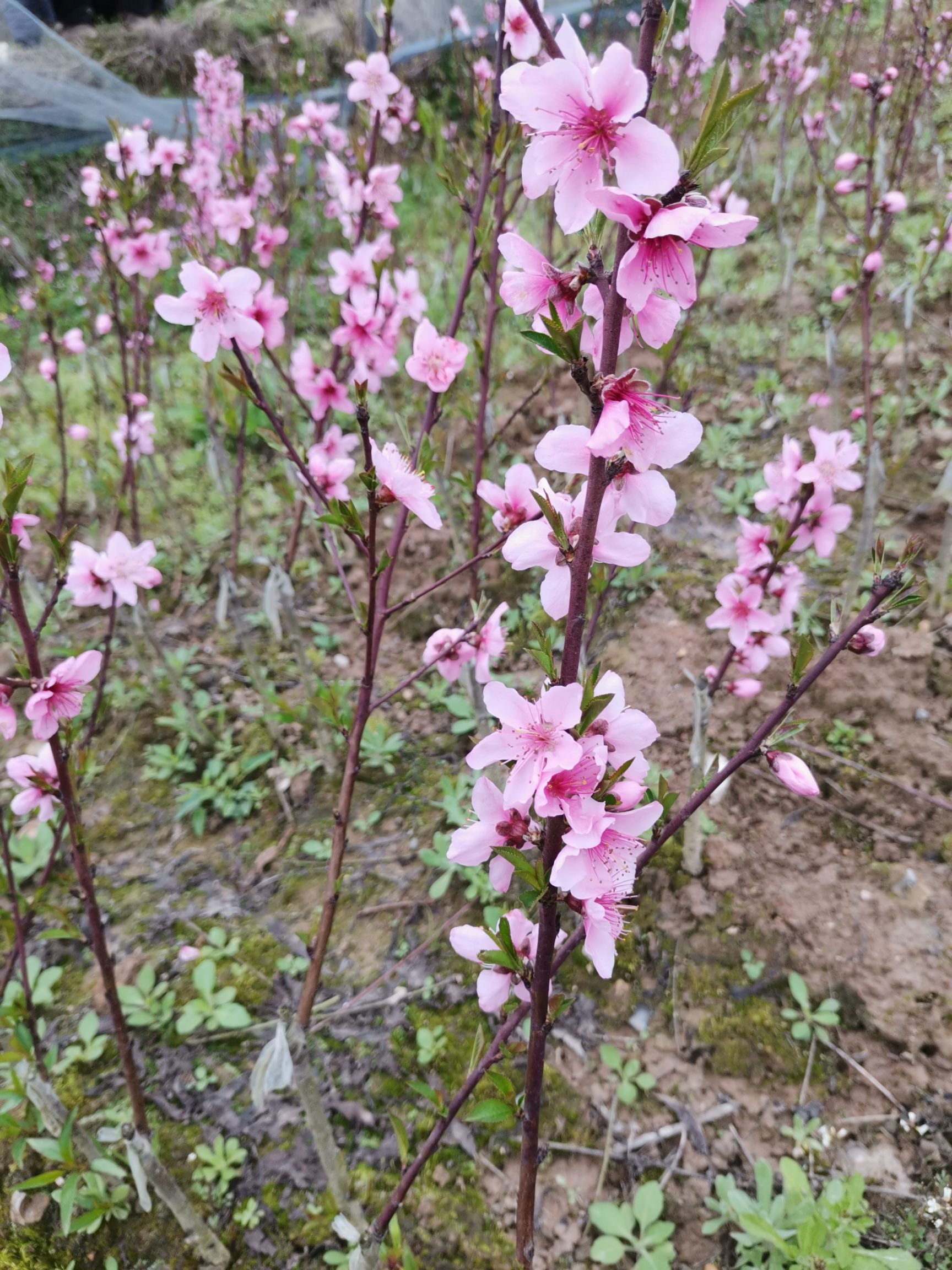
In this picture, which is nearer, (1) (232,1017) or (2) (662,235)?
(2) (662,235)

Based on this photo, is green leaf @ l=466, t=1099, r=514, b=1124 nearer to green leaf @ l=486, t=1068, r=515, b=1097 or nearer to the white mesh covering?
green leaf @ l=486, t=1068, r=515, b=1097

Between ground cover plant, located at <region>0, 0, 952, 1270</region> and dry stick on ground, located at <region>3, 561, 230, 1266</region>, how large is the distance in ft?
0.04

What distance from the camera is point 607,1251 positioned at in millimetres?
1507

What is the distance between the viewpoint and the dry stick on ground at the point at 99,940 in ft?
3.98

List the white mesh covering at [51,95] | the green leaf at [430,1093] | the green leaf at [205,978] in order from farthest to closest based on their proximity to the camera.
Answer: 1. the white mesh covering at [51,95]
2. the green leaf at [205,978]
3. the green leaf at [430,1093]

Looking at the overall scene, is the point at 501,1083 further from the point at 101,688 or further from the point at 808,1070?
the point at 101,688

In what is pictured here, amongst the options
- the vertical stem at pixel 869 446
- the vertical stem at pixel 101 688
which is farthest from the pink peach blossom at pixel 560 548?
the vertical stem at pixel 869 446

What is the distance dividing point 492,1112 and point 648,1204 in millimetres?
813

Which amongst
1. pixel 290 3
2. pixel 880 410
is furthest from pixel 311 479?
pixel 290 3

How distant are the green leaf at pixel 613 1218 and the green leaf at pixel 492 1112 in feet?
2.51

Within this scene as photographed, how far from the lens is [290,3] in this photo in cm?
1087

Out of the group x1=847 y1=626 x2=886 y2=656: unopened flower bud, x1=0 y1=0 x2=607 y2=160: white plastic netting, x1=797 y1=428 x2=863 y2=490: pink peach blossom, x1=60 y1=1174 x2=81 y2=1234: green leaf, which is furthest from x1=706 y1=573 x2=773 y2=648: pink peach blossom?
x1=0 y1=0 x2=607 y2=160: white plastic netting

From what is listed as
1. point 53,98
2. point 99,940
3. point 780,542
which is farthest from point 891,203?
point 53,98

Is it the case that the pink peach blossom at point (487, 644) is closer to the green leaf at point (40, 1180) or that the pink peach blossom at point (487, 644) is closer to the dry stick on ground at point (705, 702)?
the dry stick on ground at point (705, 702)
